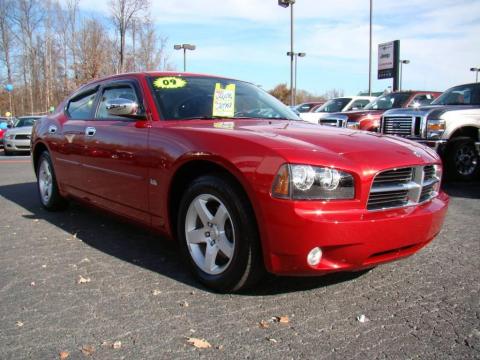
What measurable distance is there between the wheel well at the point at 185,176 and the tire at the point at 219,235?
0.08 meters

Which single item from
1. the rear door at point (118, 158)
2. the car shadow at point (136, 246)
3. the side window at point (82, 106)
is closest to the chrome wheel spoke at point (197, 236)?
the car shadow at point (136, 246)

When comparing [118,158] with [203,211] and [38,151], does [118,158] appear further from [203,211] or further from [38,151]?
[38,151]

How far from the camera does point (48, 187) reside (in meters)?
5.82

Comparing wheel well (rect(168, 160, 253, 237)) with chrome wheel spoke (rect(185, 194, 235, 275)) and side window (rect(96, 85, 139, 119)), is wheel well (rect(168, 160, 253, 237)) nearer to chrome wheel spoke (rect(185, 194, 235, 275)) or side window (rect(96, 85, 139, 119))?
chrome wheel spoke (rect(185, 194, 235, 275))

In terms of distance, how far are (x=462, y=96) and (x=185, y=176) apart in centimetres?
735

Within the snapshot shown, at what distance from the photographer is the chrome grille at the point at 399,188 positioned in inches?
113

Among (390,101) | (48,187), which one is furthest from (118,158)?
(390,101)

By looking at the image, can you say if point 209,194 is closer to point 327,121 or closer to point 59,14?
point 327,121

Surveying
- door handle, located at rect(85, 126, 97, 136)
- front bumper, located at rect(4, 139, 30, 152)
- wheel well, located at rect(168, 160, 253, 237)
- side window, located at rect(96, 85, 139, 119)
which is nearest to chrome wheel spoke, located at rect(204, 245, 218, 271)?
wheel well, located at rect(168, 160, 253, 237)

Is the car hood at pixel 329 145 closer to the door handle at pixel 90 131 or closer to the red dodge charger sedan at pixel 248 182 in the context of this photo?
the red dodge charger sedan at pixel 248 182

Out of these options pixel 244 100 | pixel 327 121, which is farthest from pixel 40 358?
pixel 327 121

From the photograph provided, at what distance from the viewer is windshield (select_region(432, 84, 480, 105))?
28.8 feet

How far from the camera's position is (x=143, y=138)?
374cm

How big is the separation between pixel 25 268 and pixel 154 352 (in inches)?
71.7
